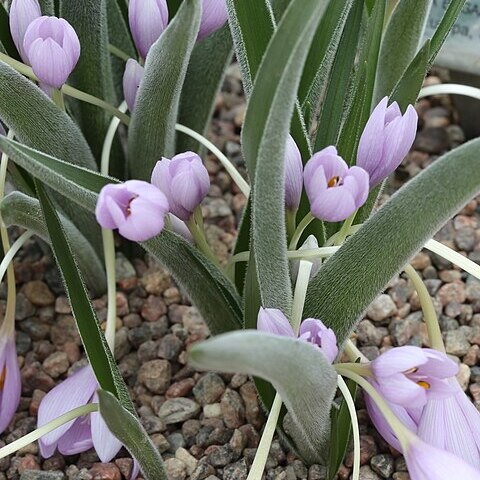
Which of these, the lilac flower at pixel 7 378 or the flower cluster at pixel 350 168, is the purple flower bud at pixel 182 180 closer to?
the flower cluster at pixel 350 168

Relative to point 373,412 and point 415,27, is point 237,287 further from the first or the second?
point 415,27

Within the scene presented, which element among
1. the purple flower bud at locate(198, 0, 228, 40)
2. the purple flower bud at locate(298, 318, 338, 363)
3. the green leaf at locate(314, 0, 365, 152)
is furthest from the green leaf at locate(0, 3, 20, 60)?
the purple flower bud at locate(298, 318, 338, 363)

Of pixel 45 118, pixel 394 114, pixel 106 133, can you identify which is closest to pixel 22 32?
pixel 45 118

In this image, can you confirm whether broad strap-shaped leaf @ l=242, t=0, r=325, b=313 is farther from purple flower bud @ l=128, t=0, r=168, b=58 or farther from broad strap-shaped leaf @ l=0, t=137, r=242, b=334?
purple flower bud @ l=128, t=0, r=168, b=58

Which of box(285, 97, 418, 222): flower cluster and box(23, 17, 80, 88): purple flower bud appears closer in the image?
box(285, 97, 418, 222): flower cluster

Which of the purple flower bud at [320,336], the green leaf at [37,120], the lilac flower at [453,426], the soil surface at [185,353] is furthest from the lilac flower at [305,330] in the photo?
the green leaf at [37,120]

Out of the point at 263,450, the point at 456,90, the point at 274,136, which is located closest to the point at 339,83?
the point at 456,90
